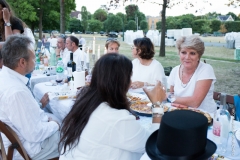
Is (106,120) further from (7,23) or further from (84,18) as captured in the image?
(84,18)

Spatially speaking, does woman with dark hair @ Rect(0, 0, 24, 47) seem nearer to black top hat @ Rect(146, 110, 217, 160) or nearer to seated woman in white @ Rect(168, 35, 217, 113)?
seated woman in white @ Rect(168, 35, 217, 113)

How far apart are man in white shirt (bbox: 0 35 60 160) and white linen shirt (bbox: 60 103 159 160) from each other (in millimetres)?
636

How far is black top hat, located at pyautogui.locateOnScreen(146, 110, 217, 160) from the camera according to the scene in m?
1.00

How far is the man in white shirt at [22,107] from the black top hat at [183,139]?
3.52 ft

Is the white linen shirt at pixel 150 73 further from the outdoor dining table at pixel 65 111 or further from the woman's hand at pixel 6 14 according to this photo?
the woman's hand at pixel 6 14

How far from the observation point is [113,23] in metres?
53.4

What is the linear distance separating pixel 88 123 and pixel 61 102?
1.23 meters

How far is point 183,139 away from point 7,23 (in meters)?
3.56

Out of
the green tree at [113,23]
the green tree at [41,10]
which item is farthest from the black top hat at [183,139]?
the green tree at [113,23]

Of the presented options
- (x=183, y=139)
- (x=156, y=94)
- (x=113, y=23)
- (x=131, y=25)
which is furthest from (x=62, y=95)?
(x=113, y=23)

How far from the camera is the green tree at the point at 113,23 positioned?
52.4m

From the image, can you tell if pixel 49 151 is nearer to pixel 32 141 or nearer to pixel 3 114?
pixel 32 141

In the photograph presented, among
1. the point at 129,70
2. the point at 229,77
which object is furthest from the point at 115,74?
the point at 229,77

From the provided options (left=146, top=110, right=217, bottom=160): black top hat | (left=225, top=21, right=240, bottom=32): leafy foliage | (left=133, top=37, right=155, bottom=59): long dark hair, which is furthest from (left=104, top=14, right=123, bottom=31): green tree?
(left=146, top=110, right=217, bottom=160): black top hat
